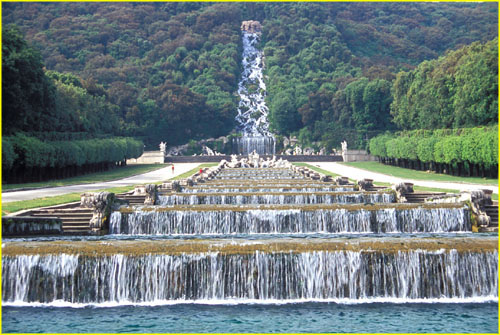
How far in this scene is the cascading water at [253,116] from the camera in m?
138

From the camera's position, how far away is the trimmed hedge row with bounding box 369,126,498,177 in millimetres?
55000

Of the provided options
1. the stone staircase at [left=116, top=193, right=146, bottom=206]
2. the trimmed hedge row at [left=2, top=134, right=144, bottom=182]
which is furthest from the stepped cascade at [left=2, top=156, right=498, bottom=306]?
the trimmed hedge row at [left=2, top=134, right=144, bottom=182]

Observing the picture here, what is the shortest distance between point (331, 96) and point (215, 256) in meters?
120

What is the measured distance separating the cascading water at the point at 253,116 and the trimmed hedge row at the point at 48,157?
56.8 m

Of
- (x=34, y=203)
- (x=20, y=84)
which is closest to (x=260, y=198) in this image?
(x=34, y=203)

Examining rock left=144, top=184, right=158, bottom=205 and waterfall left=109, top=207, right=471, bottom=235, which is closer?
waterfall left=109, top=207, right=471, bottom=235

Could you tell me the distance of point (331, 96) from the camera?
136 m

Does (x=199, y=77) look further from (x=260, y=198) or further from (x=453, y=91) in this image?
(x=260, y=198)

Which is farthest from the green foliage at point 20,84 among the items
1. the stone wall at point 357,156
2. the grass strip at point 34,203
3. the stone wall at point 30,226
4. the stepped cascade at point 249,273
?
the stone wall at point 357,156

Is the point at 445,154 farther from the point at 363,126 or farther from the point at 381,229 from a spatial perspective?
the point at 363,126

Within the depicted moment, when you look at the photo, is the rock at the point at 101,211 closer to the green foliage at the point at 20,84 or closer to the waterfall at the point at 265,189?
the waterfall at the point at 265,189

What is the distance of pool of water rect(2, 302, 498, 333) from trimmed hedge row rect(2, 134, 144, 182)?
35.3 metres

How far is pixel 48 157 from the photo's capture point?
5856 cm

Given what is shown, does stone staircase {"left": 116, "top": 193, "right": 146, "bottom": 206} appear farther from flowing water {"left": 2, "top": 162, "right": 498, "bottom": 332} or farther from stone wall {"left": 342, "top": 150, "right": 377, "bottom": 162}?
stone wall {"left": 342, "top": 150, "right": 377, "bottom": 162}
